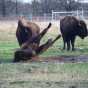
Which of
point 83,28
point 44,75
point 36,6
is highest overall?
point 44,75

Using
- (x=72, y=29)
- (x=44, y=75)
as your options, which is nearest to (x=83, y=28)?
(x=72, y=29)

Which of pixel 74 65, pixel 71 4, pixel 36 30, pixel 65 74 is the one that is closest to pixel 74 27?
pixel 36 30

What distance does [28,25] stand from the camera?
22.7 metres

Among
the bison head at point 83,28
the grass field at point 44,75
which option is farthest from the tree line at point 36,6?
the grass field at point 44,75

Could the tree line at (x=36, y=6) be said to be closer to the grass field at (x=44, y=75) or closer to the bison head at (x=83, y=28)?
the bison head at (x=83, y=28)

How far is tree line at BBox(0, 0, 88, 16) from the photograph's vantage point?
70669 mm

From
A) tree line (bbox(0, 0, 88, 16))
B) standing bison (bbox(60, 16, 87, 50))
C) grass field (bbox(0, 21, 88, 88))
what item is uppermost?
grass field (bbox(0, 21, 88, 88))

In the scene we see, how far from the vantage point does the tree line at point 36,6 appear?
7067cm

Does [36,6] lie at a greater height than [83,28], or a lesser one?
lesser

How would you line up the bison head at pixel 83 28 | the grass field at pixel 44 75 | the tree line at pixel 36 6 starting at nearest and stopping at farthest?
1. the grass field at pixel 44 75
2. the bison head at pixel 83 28
3. the tree line at pixel 36 6

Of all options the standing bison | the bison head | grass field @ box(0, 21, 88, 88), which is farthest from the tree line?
grass field @ box(0, 21, 88, 88)

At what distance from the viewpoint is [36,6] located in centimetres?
7562

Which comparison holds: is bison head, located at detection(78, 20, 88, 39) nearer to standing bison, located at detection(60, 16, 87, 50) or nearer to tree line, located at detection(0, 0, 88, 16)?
standing bison, located at detection(60, 16, 87, 50)

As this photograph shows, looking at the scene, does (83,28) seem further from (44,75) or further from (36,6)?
(36,6)
